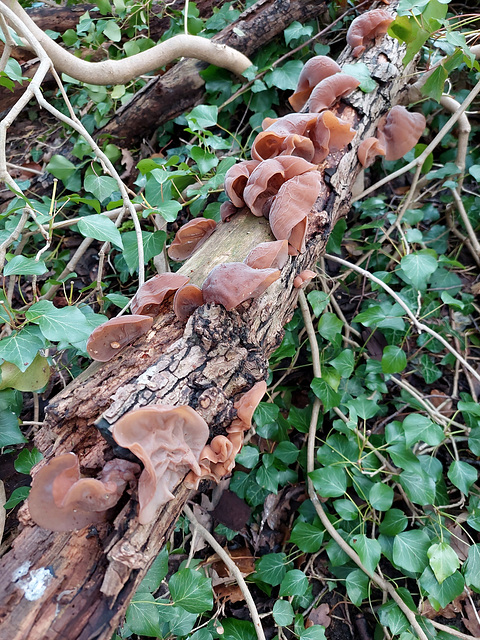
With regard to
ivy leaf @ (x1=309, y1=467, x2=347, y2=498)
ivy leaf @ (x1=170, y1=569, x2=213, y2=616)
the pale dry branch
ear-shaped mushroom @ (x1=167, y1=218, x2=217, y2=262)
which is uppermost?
the pale dry branch

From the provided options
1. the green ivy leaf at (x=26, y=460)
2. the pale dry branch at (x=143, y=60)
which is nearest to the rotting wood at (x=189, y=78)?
the pale dry branch at (x=143, y=60)

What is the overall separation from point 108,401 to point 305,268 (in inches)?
43.9

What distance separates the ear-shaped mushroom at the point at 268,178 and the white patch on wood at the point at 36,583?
149cm

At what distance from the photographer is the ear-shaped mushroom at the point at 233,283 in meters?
1.41

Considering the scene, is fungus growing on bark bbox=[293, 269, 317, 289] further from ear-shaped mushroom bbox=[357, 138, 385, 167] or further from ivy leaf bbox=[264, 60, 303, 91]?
ivy leaf bbox=[264, 60, 303, 91]

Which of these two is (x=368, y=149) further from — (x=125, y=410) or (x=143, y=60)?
(x=125, y=410)

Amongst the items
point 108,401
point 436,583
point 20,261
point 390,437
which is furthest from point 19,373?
point 436,583

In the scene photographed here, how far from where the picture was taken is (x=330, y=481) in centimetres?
202

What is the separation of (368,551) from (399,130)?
7.39 ft

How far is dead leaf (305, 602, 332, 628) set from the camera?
207cm

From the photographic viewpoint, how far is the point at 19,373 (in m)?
1.66

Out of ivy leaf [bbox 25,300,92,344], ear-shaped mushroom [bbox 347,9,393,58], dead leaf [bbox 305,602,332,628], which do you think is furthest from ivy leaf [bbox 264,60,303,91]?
dead leaf [bbox 305,602,332,628]

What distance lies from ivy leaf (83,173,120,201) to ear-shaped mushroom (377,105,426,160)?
163 cm

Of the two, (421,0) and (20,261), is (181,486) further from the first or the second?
(421,0)
